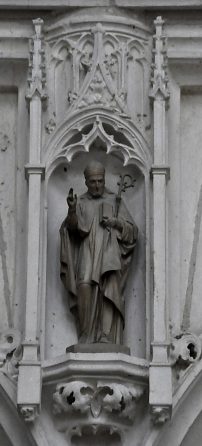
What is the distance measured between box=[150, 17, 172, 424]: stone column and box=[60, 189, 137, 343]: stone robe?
0.86 ft

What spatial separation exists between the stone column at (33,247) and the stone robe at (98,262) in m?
0.24

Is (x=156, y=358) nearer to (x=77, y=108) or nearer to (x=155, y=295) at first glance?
(x=155, y=295)

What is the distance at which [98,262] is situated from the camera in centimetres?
1504

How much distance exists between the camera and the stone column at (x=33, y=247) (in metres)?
14.6

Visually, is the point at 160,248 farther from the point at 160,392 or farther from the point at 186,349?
the point at 160,392

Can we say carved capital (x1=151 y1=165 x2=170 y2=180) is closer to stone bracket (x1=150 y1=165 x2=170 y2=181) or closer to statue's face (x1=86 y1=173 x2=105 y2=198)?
stone bracket (x1=150 y1=165 x2=170 y2=181)

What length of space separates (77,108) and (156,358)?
2.00 meters

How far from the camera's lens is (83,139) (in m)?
15.4

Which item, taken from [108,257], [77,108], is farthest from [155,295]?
[77,108]

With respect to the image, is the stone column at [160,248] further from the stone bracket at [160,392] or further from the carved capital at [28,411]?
the carved capital at [28,411]

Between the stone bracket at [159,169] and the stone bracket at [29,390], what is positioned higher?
the stone bracket at [159,169]

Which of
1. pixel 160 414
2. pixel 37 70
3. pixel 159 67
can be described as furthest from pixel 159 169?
pixel 160 414

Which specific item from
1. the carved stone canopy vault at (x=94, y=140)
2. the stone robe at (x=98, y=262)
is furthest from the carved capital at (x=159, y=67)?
the stone robe at (x=98, y=262)

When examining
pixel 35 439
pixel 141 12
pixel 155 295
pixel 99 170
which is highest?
pixel 141 12
